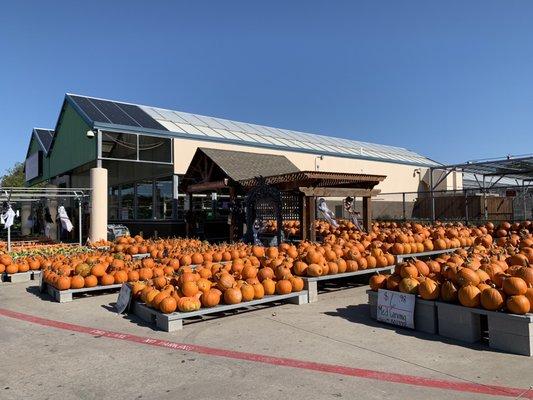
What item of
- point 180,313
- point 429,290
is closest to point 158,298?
point 180,313

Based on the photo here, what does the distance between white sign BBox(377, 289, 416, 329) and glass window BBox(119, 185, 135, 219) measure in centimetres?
2034

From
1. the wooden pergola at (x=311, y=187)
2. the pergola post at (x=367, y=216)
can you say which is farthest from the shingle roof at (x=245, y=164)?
the pergola post at (x=367, y=216)

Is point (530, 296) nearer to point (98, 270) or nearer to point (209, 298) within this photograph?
point (209, 298)

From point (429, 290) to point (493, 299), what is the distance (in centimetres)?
88

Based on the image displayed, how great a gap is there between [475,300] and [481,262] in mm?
1494

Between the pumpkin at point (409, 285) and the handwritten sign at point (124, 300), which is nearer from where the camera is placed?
the pumpkin at point (409, 285)

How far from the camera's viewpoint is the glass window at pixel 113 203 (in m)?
26.5

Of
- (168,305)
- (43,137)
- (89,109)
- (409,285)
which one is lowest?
(168,305)

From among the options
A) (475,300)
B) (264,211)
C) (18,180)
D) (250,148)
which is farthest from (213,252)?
(18,180)

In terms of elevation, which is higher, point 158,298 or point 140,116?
point 140,116

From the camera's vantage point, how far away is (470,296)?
5660 millimetres

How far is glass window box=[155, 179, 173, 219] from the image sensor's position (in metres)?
22.0

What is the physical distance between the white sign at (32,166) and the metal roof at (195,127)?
12436 millimetres

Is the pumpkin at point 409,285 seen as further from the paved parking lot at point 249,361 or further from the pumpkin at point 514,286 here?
the pumpkin at point 514,286
